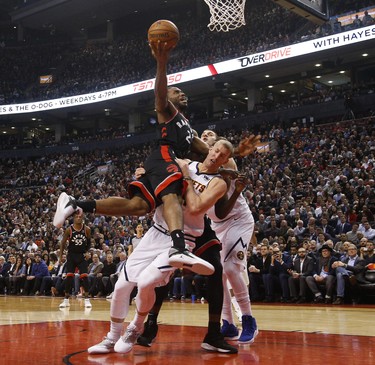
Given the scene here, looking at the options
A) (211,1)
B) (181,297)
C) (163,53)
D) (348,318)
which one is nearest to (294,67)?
(211,1)

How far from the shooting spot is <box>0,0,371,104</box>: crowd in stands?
26.3 metres

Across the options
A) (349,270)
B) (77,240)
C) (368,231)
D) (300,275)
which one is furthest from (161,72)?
(368,231)

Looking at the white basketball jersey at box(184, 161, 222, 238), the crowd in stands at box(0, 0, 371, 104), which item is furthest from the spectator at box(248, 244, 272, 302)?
the crowd in stands at box(0, 0, 371, 104)

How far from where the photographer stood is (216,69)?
26109 millimetres

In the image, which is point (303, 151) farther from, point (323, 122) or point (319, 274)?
point (319, 274)

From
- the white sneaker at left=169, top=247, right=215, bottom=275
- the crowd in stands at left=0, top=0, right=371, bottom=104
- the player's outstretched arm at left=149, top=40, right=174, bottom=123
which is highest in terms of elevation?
the crowd in stands at left=0, top=0, right=371, bottom=104

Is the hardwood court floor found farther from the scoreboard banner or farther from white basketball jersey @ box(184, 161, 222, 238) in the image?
the scoreboard banner

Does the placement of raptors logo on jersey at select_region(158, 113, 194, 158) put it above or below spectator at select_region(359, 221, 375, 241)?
above

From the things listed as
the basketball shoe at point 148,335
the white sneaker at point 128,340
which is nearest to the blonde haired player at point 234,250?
the basketball shoe at point 148,335

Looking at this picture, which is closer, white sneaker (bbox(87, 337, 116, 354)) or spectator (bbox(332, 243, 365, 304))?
white sneaker (bbox(87, 337, 116, 354))

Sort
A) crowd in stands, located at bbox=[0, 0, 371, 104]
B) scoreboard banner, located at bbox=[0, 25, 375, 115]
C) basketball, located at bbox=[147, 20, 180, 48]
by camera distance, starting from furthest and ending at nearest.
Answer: crowd in stands, located at bbox=[0, 0, 371, 104]
scoreboard banner, located at bbox=[0, 25, 375, 115]
basketball, located at bbox=[147, 20, 180, 48]

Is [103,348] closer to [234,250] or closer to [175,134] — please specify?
[234,250]

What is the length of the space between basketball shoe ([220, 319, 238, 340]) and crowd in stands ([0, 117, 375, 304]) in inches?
208

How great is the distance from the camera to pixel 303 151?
63.5 feet
